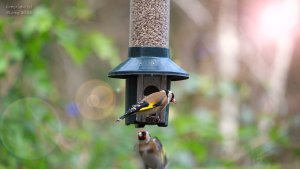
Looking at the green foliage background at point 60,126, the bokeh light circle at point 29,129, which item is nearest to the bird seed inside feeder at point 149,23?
the green foliage background at point 60,126

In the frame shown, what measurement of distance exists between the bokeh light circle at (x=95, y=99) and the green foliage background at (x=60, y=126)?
369 centimetres

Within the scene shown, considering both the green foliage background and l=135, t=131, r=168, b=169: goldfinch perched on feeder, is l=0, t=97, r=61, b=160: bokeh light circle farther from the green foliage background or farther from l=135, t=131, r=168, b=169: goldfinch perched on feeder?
l=135, t=131, r=168, b=169: goldfinch perched on feeder

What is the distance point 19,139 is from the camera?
6.51 m

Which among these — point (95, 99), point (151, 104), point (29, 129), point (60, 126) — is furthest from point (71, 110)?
point (95, 99)

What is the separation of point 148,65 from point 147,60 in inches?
3.2

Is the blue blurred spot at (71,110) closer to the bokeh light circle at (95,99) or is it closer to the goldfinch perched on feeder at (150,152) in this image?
the goldfinch perched on feeder at (150,152)

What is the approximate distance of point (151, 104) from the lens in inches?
180

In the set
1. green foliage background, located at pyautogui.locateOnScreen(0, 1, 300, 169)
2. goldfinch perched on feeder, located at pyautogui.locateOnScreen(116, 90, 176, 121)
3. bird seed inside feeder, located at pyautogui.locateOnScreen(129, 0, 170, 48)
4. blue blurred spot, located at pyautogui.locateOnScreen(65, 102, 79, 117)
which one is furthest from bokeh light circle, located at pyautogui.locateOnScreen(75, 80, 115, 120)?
goldfinch perched on feeder, located at pyautogui.locateOnScreen(116, 90, 176, 121)

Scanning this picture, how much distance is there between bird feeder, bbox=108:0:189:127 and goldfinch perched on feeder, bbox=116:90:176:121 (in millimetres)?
119

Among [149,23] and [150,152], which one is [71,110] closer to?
[149,23]

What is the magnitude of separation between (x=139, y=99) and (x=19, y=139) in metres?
1.97

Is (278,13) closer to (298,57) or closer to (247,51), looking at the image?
(247,51)

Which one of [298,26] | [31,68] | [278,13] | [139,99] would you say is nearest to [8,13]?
[31,68]

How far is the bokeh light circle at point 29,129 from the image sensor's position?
646 centimetres
